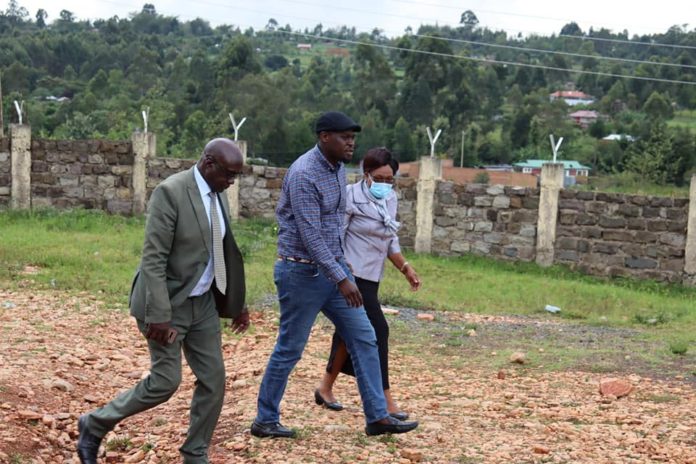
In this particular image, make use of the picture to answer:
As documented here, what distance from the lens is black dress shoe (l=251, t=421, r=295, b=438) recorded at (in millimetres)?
5766

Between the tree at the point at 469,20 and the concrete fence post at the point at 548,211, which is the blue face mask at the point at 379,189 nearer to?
the concrete fence post at the point at 548,211

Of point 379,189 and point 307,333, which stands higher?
point 379,189

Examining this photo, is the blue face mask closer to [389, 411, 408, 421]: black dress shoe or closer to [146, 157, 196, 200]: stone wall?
[389, 411, 408, 421]: black dress shoe

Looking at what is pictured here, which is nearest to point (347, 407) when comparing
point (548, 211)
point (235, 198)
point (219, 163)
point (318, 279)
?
point (318, 279)

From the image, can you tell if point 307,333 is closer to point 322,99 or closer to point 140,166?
point 140,166

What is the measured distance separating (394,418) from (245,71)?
49.8 m

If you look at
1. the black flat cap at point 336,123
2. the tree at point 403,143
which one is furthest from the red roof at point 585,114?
the black flat cap at point 336,123

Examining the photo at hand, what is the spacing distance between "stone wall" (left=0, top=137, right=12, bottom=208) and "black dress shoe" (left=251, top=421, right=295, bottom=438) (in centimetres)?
1241

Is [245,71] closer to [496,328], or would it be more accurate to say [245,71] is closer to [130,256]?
[130,256]

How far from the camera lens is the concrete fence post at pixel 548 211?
49.1 ft

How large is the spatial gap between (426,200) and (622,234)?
302cm

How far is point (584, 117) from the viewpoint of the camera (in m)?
72.4

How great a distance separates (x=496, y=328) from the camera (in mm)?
10523

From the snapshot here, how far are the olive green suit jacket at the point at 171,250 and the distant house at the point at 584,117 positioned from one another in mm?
64853
